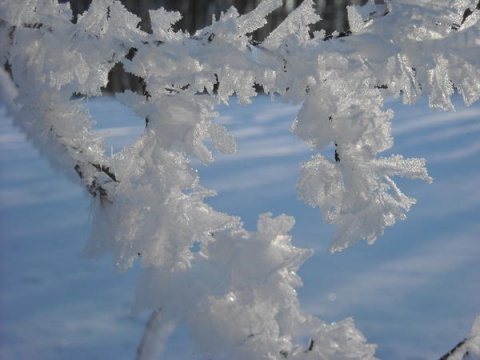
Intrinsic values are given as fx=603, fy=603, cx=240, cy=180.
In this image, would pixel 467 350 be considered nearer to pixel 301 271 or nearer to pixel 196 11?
pixel 301 271

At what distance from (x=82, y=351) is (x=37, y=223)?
73.2 inches

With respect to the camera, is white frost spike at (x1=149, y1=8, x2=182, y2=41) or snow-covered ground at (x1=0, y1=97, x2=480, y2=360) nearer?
white frost spike at (x1=149, y1=8, x2=182, y2=41)

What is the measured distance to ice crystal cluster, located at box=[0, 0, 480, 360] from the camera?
1.07 meters

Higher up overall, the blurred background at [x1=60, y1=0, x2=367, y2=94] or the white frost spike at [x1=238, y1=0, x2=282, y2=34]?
the blurred background at [x1=60, y1=0, x2=367, y2=94]

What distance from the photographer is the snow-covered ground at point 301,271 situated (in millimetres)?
2561

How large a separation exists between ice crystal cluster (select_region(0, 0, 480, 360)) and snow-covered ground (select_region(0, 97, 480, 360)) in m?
0.16

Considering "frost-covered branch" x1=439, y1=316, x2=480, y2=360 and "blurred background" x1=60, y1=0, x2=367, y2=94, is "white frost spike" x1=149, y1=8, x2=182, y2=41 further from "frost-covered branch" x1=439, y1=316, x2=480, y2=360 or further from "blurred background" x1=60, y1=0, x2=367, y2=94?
"blurred background" x1=60, y1=0, x2=367, y2=94

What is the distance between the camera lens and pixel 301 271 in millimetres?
3287

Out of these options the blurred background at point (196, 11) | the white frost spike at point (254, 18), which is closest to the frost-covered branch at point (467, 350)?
the white frost spike at point (254, 18)

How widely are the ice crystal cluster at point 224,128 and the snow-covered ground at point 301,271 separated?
158 mm

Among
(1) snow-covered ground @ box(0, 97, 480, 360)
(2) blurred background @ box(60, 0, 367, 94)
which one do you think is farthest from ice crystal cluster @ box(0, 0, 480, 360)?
(2) blurred background @ box(60, 0, 367, 94)

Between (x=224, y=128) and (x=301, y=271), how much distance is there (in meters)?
2.26

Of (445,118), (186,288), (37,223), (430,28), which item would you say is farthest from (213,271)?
(445,118)

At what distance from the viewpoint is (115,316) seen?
2768 mm
